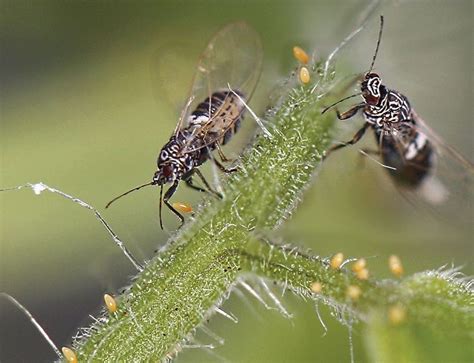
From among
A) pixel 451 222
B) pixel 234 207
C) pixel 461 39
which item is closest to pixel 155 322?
pixel 234 207

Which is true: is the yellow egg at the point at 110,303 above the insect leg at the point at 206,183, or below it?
below

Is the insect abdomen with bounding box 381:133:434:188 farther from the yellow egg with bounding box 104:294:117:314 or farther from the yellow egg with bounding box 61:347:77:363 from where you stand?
the yellow egg with bounding box 61:347:77:363

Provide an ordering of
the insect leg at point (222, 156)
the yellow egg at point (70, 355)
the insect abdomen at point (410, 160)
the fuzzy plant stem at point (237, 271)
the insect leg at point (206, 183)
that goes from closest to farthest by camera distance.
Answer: the fuzzy plant stem at point (237, 271) < the yellow egg at point (70, 355) < the insect leg at point (206, 183) < the insect leg at point (222, 156) < the insect abdomen at point (410, 160)

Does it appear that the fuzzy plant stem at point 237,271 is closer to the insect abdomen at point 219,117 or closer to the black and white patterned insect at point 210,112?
the black and white patterned insect at point 210,112

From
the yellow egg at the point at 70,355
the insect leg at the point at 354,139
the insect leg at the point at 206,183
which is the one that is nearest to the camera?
the yellow egg at the point at 70,355

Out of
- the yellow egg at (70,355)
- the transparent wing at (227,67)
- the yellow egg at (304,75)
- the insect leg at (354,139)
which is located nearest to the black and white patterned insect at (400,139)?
the insect leg at (354,139)

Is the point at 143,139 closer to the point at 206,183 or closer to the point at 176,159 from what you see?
the point at 176,159
